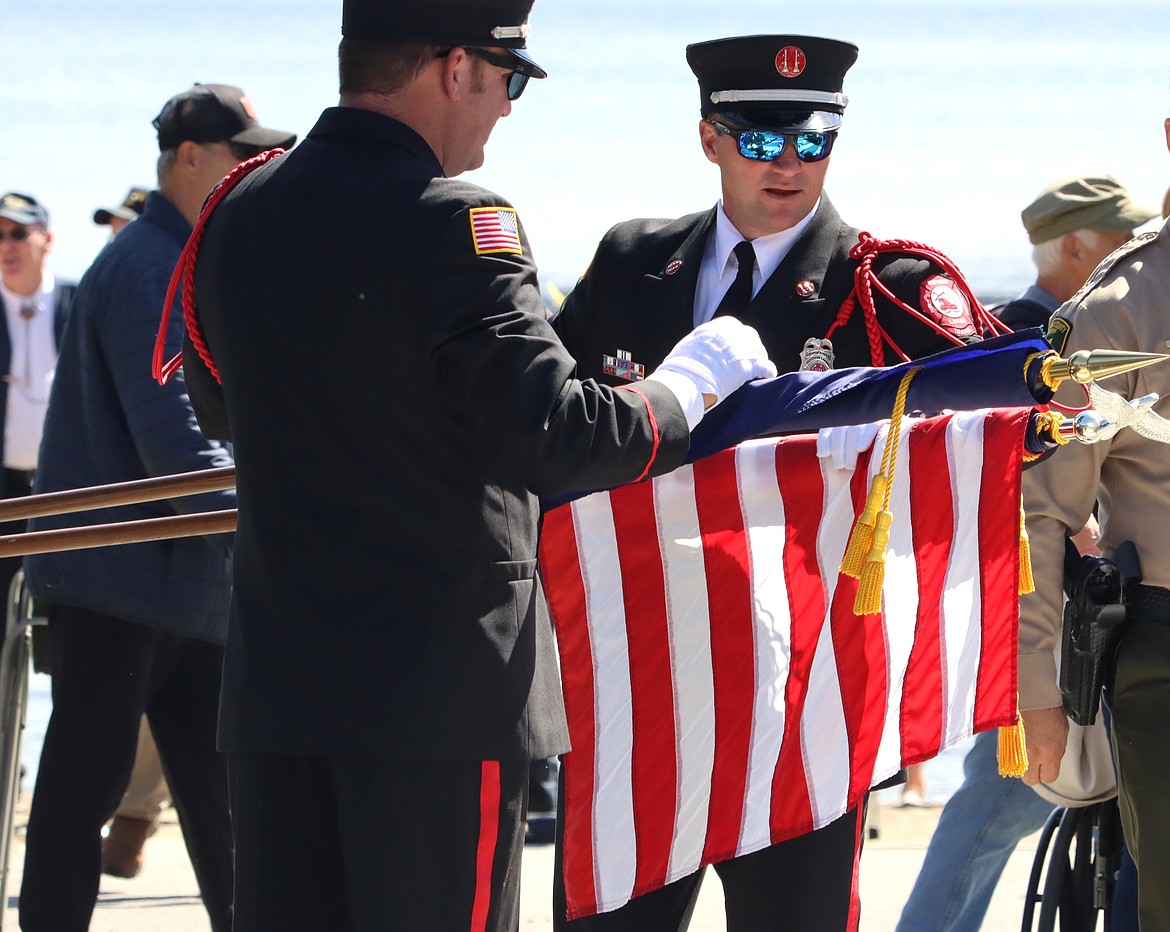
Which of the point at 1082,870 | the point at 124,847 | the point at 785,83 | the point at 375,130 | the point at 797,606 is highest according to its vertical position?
the point at 785,83

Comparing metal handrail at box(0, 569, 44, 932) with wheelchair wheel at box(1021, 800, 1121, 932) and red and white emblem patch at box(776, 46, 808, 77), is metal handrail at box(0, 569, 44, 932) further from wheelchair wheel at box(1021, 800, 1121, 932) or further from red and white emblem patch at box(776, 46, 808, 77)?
wheelchair wheel at box(1021, 800, 1121, 932)

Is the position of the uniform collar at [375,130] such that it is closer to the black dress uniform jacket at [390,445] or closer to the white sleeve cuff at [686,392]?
the black dress uniform jacket at [390,445]

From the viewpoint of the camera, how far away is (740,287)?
127 inches

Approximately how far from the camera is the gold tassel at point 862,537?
2.73 m

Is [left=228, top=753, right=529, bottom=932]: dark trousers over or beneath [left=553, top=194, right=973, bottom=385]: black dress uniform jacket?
beneath

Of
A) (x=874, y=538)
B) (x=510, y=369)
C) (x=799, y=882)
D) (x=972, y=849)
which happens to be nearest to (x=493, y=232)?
(x=510, y=369)

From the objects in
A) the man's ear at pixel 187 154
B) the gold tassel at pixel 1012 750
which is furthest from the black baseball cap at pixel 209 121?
the gold tassel at pixel 1012 750

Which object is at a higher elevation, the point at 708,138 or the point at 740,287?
the point at 708,138

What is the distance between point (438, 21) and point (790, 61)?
3.10ft

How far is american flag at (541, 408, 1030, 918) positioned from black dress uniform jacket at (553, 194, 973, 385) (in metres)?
0.23

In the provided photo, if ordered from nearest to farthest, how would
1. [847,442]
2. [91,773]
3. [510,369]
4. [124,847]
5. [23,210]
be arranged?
[510,369] → [847,442] → [91,773] → [124,847] → [23,210]

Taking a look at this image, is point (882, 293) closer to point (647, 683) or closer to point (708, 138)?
point (708, 138)

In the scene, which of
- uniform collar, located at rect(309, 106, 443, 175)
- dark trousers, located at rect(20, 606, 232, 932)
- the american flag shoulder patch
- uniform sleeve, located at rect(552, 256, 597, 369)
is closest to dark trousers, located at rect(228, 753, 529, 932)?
the american flag shoulder patch

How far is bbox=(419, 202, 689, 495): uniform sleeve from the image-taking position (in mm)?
2307
